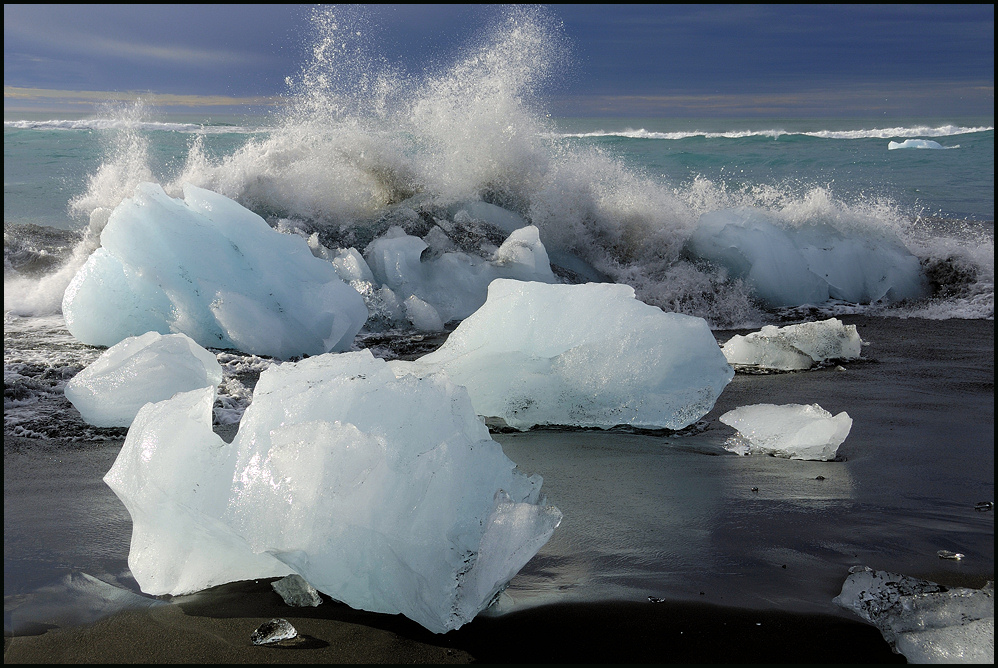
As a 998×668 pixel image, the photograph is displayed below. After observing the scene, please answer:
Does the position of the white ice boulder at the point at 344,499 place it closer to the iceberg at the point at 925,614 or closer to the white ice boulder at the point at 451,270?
the iceberg at the point at 925,614

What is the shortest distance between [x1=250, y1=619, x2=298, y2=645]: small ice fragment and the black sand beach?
23 mm

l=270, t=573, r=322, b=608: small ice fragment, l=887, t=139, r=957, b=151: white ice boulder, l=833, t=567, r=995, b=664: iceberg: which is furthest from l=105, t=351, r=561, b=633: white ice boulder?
l=887, t=139, r=957, b=151: white ice boulder

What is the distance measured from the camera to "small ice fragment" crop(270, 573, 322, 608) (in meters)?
1.72

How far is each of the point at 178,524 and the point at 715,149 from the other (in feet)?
77.1

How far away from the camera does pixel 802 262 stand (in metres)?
6.85

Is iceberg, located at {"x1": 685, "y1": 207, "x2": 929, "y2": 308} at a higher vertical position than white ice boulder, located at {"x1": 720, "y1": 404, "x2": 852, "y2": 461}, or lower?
higher

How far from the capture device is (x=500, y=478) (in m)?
1.77

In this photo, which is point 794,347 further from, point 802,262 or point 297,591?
point 297,591

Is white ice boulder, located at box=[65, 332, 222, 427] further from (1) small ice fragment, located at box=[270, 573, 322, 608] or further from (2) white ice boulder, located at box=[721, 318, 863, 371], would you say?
(2) white ice boulder, located at box=[721, 318, 863, 371]

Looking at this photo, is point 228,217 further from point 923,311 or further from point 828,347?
point 923,311

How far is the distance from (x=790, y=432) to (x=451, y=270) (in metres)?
3.93

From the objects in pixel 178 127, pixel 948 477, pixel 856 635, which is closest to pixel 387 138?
pixel 948 477

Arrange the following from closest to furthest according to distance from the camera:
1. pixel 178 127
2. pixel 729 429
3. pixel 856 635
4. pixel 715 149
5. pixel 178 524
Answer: pixel 856 635, pixel 178 524, pixel 729 429, pixel 715 149, pixel 178 127

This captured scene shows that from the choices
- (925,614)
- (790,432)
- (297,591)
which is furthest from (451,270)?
(925,614)
